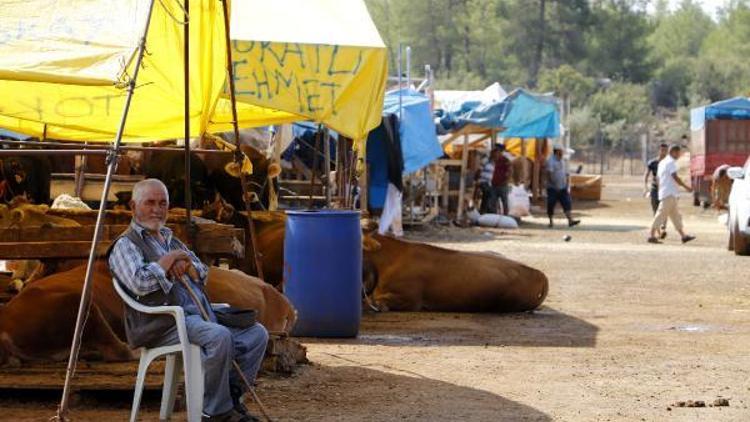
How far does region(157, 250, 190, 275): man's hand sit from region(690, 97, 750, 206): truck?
117 ft

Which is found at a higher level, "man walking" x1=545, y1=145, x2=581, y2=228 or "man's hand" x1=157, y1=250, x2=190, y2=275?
"man's hand" x1=157, y1=250, x2=190, y2=275

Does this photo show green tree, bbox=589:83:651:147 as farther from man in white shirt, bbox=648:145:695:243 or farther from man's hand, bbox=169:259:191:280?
man's hand, bbox=169:259:191:280

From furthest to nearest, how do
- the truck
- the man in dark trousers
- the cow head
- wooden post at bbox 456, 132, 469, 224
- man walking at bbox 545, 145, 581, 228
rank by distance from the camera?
the truck < the man in dark trousers < man walking at bbox 545, 145, 581, 228 < wooden post at bbox 456, 132, 469, 224 < the cow head

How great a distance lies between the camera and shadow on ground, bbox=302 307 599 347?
1250 centimetres

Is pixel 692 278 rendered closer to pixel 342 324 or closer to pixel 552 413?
pixel 342 324

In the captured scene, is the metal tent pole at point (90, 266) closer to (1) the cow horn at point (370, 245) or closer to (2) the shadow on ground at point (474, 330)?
(2) the shadow on ground at point (474, 330)

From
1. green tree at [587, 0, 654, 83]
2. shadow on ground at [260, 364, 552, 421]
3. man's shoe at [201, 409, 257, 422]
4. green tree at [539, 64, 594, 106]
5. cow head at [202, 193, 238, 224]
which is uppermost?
green tree at [587, 0, 654, 83]

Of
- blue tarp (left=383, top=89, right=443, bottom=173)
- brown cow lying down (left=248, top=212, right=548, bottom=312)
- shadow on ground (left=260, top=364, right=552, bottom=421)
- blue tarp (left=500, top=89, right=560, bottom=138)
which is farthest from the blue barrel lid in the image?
blue tarp (left=500, top=89, right=560, bottom=138)

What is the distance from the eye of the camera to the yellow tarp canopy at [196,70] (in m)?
8.40

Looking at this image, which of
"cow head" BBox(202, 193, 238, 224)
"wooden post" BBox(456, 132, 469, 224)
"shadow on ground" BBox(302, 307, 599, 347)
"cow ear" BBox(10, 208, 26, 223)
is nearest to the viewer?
"cow ear" BBox(10, 208, 26, 223)

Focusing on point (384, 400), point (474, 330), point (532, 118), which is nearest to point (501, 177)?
point (532, 118)

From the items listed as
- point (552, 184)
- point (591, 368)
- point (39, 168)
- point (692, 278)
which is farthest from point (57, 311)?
point (552, 184)

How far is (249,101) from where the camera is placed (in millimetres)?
12539

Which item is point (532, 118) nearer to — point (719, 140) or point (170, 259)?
point (719, 140)
